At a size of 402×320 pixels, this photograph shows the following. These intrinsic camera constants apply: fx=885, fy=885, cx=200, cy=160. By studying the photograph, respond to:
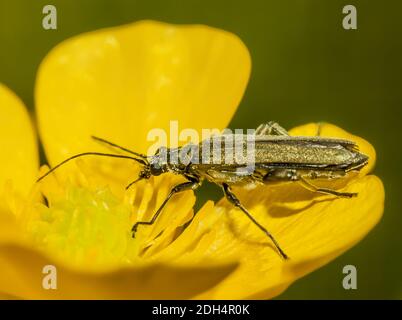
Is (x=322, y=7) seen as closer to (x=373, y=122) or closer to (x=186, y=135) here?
(x=373, y=122)

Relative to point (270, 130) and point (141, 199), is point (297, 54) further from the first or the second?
point (141, 199)

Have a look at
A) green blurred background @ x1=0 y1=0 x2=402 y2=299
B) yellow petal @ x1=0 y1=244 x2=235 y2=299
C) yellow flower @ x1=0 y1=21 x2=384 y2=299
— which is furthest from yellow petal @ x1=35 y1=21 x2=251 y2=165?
yellow petal @ x1=0 y1=244 x2=235 y2=299

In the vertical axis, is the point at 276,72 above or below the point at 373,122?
above

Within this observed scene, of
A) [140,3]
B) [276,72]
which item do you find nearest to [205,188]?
[276,72]

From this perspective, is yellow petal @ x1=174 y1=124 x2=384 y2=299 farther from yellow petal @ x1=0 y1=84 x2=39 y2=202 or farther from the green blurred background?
yellow petal @ x1=0 y1=84 x2=39 y2=202

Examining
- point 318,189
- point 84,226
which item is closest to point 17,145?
point 84,226

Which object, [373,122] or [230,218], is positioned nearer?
[230,218]
